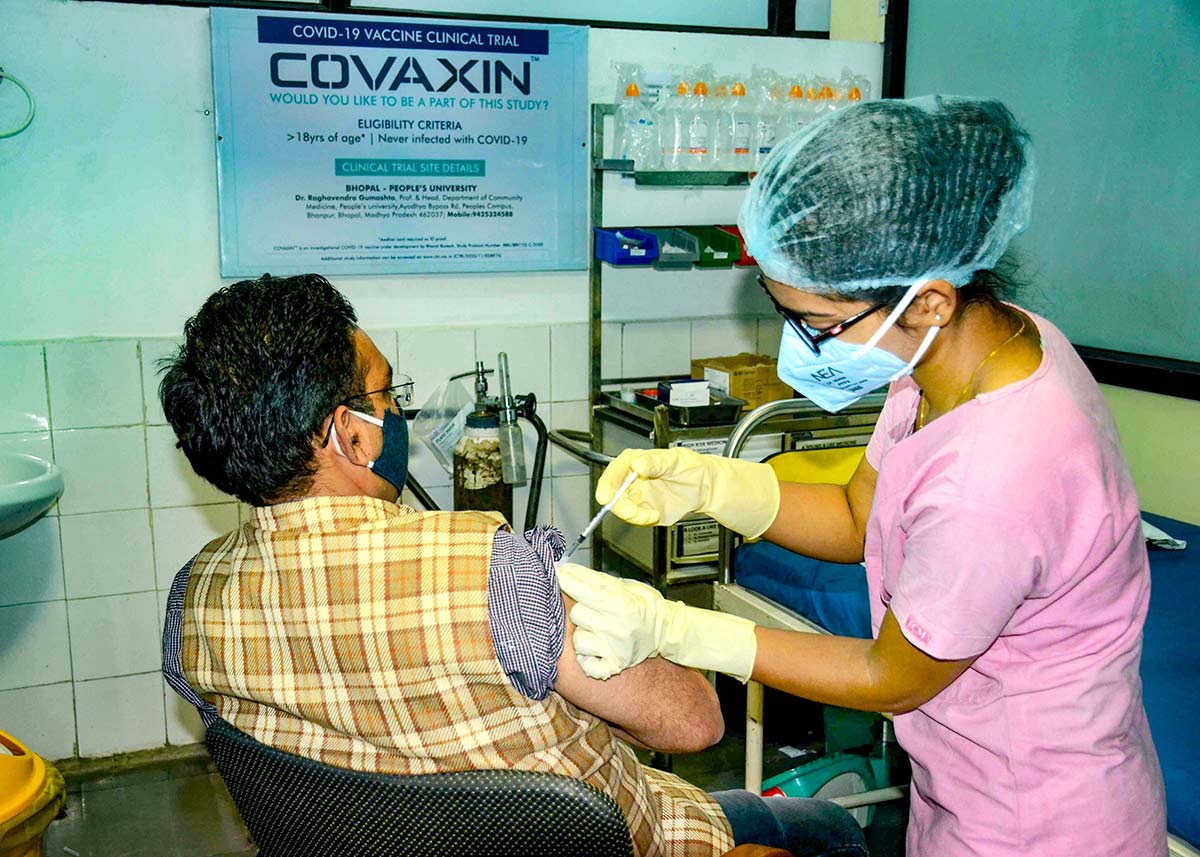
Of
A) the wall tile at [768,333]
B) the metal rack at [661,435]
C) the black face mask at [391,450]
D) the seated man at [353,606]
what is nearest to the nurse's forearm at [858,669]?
the seated man at [353,606]

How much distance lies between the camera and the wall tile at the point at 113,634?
9.48 ft

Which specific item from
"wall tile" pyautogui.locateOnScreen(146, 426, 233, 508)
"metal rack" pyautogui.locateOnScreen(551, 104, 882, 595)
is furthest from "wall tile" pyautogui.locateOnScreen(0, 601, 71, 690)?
"metal rack" pyautogui.locateOnScreen(551, 104, 882, 595)

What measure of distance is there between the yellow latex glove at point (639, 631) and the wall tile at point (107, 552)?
1946 millimetres

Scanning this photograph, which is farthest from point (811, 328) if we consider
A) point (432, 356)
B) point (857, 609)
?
point (432, 356)

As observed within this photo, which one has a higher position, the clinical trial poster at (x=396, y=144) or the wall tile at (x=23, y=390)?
the clinical trial poster at (x=396, y=144)

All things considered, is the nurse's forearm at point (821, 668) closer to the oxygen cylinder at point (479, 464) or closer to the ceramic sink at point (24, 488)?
the oxygen cylinder at point (479, 464)

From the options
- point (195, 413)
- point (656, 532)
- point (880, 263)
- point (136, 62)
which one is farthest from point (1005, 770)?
point (136, 62)

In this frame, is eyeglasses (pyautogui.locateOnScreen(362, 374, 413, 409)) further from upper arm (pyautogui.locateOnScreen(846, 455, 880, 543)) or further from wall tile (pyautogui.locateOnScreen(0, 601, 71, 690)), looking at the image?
wall tile (pyautogui.locateOnScreen(0, 601, 71, 690))

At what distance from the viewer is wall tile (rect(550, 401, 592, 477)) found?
3244 mm

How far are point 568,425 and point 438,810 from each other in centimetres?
227

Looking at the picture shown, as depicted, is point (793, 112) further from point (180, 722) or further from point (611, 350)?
point (180, 722)

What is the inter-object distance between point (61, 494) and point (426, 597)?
1.97 metres

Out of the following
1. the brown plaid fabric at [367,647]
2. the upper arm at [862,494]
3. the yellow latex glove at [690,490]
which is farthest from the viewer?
the yellow latex glove at [690,490]

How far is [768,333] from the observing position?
3.46 meters
